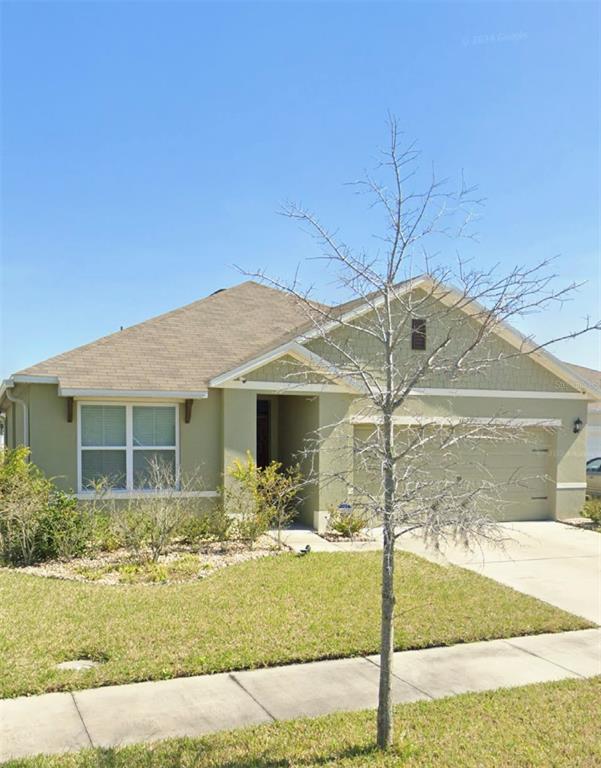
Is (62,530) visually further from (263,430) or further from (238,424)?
(263,430)

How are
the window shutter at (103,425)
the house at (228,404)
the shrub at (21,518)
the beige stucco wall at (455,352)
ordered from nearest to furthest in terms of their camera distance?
Answer: the shrub at (21,518)
the house at (228,404)
the window shutter at (103,425)
the beige stucco wall at (455,352)

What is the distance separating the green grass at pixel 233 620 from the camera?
5836mm

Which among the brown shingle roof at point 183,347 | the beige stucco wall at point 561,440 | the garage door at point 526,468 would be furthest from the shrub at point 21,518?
the beige stucco wall at point 561,440

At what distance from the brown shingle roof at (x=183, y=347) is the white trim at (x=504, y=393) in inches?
152

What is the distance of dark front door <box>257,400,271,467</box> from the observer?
15.2 m

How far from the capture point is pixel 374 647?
6.38 m

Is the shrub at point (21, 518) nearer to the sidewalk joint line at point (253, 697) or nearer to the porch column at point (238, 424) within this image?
the porch column at point (238, 424)

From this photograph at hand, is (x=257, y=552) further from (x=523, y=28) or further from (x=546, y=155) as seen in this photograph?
(x=523, y=28)

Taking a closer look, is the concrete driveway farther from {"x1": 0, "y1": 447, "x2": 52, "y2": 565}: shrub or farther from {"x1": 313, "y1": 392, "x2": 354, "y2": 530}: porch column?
{"x1": 0, "y1": 447, "x2": 52, "y2": 565}: shrub

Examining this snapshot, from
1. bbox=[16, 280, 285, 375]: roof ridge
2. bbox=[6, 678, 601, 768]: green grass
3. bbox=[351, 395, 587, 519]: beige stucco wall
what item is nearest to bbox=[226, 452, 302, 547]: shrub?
bbox=[16, 280, 285, 375]: roof ridge

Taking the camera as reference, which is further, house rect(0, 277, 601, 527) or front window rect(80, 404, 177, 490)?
front window rect(80, 404, 177, 490)

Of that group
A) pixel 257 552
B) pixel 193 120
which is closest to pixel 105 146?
pixel 193 120

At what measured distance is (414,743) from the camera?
438 cm

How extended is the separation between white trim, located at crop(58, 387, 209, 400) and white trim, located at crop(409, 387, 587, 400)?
5085 mm
